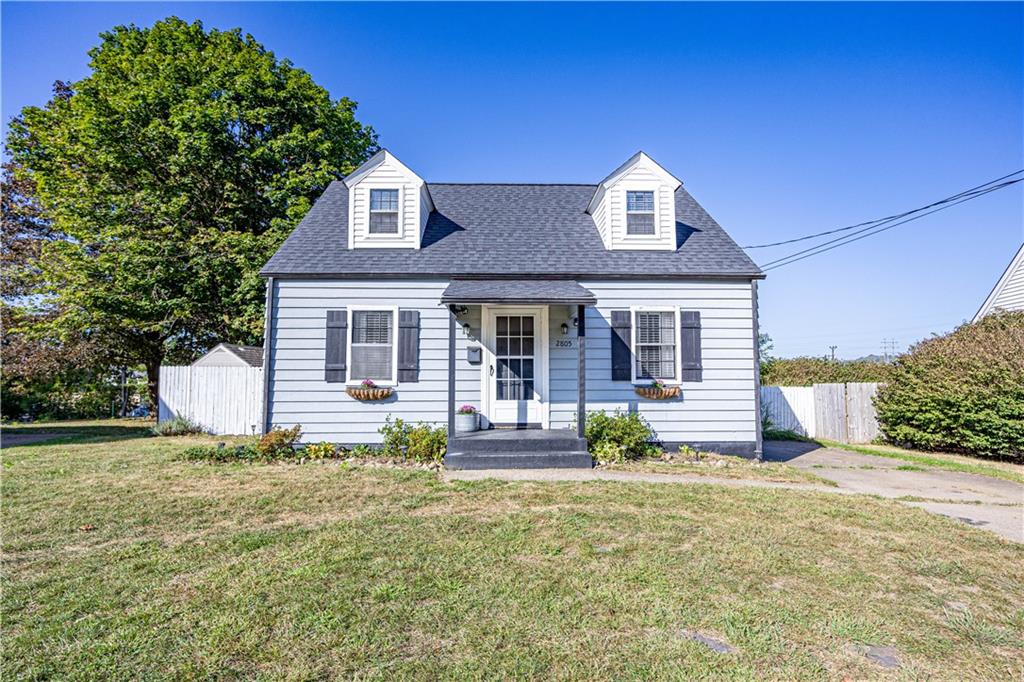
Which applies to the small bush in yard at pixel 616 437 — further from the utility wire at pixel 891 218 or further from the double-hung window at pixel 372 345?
the utility wire at pixel 891 218

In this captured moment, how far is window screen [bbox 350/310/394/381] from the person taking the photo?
9.23 m

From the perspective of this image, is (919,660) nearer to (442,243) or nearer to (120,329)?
(442,243)

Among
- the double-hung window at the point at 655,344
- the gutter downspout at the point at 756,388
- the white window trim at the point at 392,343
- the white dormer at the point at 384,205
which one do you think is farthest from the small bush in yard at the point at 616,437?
the white dormer at the point at 384,205

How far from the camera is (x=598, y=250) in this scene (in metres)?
10.1

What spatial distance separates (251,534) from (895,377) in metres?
14.6

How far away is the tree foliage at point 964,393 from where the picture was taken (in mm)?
10008

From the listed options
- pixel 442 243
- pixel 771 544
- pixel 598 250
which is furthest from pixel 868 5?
pixel 771 544

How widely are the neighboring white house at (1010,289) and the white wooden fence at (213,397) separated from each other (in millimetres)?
22100

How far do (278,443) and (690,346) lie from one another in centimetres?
773

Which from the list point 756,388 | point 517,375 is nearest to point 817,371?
point 756,388

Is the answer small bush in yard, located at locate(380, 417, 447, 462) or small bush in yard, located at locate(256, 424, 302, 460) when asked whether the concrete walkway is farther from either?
small bush in yard, located at locate(256, 424, 302, 460)

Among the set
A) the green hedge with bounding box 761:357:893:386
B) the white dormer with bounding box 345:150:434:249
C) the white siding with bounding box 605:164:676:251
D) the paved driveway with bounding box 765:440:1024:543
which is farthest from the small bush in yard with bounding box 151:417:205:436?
the green hedge with bounding box 761:357:893:386

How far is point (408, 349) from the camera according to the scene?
30.2 ft

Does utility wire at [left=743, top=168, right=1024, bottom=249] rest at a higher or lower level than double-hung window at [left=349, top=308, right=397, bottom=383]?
higher
